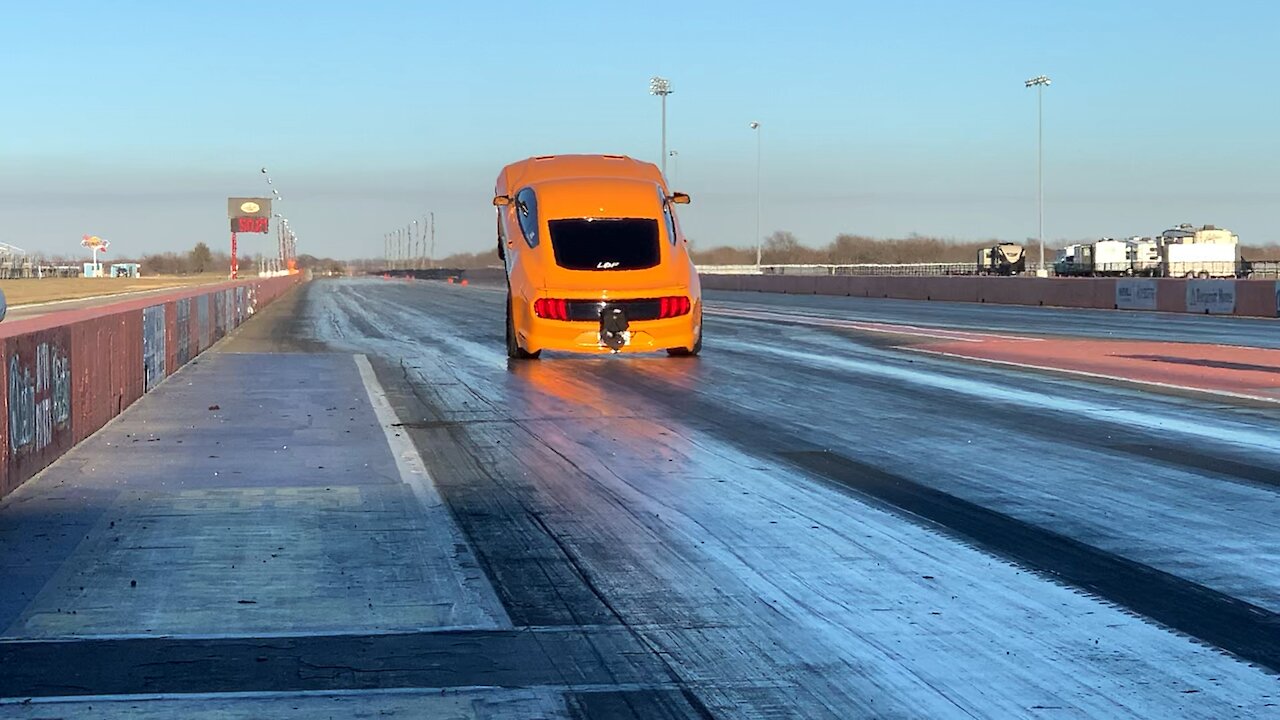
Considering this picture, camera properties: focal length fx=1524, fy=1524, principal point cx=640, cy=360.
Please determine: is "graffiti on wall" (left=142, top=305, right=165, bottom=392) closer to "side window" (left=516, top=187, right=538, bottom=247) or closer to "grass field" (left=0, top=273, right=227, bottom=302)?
"side window" (left=516, top=187, right=538, bottom=247)

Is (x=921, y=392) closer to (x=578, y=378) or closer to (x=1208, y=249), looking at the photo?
(x=578, y=378)

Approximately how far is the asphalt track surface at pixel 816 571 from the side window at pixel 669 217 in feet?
22.1

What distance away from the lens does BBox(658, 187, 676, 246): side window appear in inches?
886

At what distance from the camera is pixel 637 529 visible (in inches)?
340

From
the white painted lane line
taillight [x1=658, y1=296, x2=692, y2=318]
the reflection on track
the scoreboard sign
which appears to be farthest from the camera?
the scoreboard sign

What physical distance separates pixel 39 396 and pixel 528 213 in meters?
11.9

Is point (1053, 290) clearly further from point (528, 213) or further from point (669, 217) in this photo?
point (528, 213)

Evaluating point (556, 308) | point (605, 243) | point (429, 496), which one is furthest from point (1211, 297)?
point (429, 496)

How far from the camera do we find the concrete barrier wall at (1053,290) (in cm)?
3778

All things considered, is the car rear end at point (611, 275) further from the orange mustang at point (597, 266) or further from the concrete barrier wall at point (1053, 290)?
the concrete barrier wall at point (1053, 290)

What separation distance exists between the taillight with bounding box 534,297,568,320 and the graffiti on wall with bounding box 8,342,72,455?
9277mm

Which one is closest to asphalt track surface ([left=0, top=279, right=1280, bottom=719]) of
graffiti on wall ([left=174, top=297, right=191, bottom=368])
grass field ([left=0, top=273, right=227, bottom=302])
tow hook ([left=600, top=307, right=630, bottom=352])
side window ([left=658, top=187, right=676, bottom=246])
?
tow hook ([left=600, top=307, right=630, bottom=352])

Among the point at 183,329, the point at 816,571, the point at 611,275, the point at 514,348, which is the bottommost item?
the point at 816,571

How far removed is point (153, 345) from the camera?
18.9 metres
